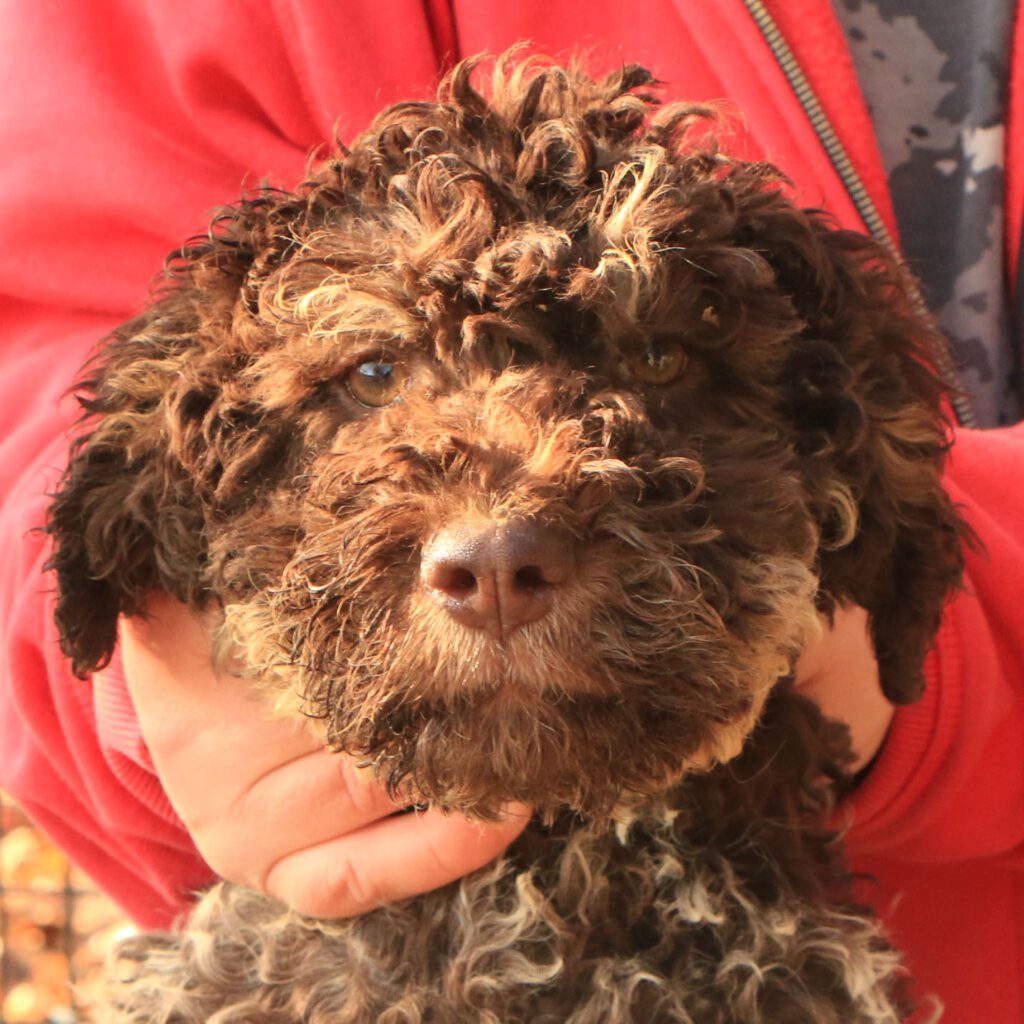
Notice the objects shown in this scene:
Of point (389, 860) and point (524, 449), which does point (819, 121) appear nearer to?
point (524, 449)

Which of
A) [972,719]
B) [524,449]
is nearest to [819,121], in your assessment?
[972,719]

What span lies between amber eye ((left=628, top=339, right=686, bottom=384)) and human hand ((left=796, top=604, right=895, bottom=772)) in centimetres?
68

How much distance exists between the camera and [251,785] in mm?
2521

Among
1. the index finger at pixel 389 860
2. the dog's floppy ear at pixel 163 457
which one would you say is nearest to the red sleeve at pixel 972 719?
the index finger at pixel 389 860

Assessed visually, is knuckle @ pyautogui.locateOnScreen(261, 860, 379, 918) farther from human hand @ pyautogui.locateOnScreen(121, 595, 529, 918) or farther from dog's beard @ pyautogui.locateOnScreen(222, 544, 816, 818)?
dog's beard @ pyautogui.locateOnScreen(222, 544, 816, 818)

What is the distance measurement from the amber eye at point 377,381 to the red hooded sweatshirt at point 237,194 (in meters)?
0.81

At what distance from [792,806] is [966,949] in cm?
92

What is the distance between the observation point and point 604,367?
2.17 meters

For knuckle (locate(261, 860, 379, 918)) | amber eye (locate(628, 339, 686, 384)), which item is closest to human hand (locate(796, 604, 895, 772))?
amber eye (locate(628, 339, 686, 384))

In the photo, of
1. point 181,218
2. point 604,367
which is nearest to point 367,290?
point 604,367

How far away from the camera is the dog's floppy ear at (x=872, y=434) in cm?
230

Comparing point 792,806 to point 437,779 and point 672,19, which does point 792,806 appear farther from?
point 672,19

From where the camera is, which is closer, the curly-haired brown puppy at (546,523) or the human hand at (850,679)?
the curly-haired brown puppy at (546,523)

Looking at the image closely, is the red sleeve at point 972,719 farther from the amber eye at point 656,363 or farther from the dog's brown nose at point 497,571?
the dog's brown nose at point 497,571
